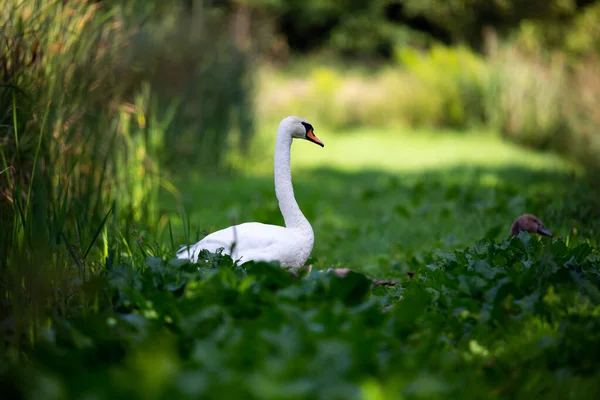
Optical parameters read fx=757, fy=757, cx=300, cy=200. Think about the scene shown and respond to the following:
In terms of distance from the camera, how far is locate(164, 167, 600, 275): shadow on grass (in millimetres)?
5477

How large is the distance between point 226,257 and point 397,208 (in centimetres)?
398

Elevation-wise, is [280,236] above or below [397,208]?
above

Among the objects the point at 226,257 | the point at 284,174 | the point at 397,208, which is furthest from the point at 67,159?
the point at 397,208

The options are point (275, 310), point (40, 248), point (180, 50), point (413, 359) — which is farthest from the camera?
point (180, 50)

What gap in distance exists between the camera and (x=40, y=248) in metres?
3.11

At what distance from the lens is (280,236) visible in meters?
3.89

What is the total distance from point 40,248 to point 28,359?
20.7 inches

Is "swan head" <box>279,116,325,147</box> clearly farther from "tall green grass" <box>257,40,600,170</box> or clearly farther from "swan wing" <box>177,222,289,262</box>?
"tall green grass" <box>257,40,600,170</box>

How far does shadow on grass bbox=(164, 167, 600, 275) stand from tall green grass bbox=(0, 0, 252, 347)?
58cm

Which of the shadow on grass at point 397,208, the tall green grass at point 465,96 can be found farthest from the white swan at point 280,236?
the tall green grass at point 465,96

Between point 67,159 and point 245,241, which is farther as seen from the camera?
point 67,159

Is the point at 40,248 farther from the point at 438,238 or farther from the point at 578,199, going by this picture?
the point at 578,199

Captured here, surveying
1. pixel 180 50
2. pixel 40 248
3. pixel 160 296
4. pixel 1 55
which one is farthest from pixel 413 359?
pixel 180 50

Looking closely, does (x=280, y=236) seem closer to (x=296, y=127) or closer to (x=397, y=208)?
(x=296, y=127)
